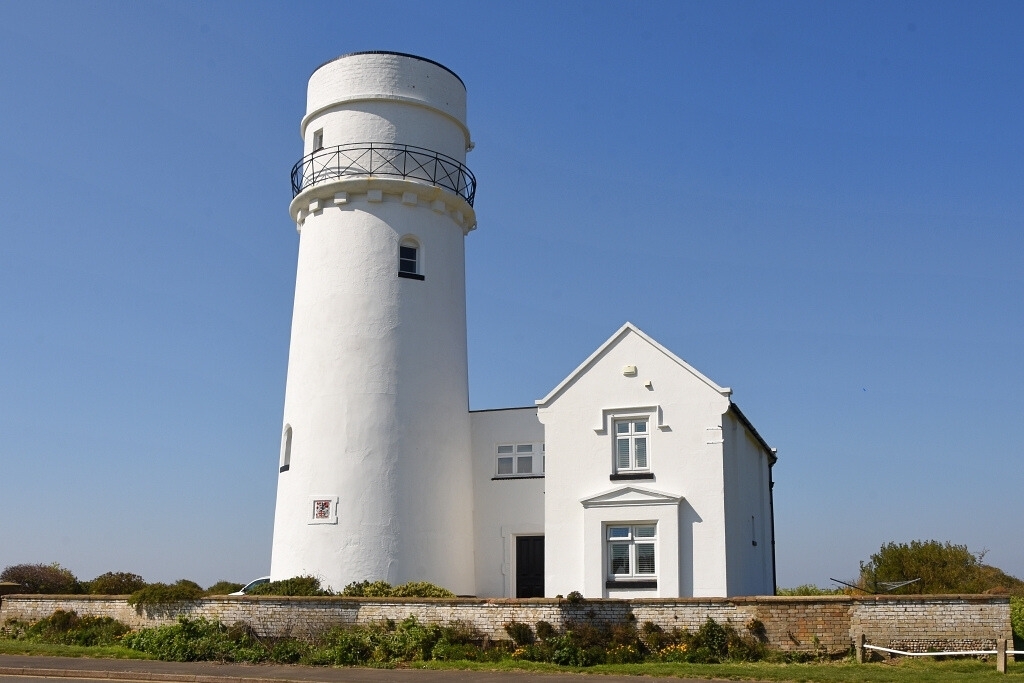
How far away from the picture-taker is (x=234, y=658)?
21.7 m

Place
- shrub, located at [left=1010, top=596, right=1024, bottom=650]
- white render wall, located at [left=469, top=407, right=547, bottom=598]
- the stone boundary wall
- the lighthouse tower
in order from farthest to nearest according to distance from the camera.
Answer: white render wall, located at [left=469, top=407, right=547, bottom=598] → the lighthouse tower → shrub, located at [left=1010, top=596, right=1024, bottom=650] → the stone boundary wall

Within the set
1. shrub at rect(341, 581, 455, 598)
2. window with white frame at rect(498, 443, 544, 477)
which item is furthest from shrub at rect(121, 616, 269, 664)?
window with white frame at rect(498, 443, 544, 477)

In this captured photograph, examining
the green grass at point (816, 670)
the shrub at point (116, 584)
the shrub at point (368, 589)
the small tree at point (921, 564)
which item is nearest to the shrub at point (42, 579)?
the shrub at point (116, 584)

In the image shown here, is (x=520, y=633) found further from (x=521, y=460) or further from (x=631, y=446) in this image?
(x=521, y=460)

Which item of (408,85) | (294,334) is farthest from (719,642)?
(408,85)

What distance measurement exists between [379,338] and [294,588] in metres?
6.73

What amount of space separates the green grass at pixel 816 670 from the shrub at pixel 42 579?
51.7ft

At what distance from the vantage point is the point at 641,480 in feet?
82.5

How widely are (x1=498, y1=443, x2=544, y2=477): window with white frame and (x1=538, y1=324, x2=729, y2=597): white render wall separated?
3402mm

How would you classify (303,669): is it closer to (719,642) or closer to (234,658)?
(234,658)

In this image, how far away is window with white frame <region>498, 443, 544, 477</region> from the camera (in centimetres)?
2961

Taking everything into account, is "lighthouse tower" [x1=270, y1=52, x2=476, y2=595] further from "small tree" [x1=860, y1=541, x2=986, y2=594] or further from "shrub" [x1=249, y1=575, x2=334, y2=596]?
"small tree" [x1=860, y1=541, x2=986, y2=594]

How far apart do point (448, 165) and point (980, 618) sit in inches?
696

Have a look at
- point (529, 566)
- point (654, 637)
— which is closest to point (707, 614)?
point (654, 637)
